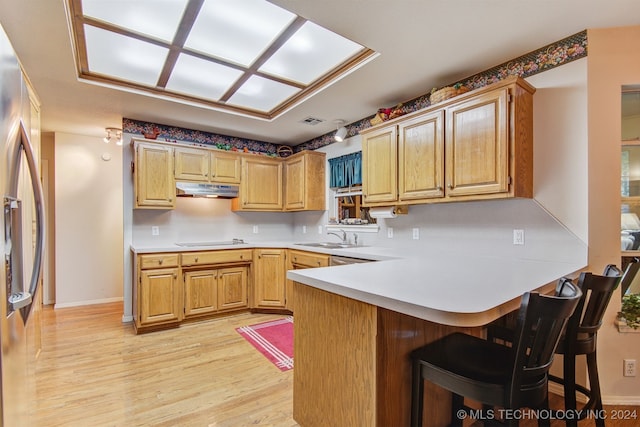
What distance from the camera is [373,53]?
7.51ft

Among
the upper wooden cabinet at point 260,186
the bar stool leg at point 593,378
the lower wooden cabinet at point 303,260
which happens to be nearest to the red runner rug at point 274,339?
the lower wooden cabinet at point 303,260

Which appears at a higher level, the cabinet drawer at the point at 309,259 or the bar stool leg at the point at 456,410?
the cabinet drawer at the point at 309,259

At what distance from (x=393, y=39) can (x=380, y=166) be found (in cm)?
119

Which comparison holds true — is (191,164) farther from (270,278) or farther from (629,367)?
(629,367)

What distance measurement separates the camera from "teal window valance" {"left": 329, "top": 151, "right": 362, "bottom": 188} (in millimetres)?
3852

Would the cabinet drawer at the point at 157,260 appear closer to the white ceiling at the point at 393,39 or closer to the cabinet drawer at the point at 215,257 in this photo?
the cabinet drawer at the point at 215,257

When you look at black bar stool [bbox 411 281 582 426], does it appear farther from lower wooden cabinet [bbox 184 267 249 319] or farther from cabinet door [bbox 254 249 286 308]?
lower wooden cabinet [bbox 184 267 249 319]

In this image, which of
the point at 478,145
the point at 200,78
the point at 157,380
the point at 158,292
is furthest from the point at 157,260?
the point at 478,145

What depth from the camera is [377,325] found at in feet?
4.23

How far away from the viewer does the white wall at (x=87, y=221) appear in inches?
170

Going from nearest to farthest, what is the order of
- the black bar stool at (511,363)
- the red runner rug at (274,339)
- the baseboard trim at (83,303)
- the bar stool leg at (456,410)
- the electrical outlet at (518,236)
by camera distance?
the black bar stool at (511,363), the bar stool leg at (456,410), the electrical outlet at (518,236), the red runner rug at (274,339), the baseboard trim at (83,303)

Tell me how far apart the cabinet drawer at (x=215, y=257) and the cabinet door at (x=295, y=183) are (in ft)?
3.10

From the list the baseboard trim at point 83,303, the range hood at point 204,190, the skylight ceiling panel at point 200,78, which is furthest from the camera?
the baseboard trim at point 83,303

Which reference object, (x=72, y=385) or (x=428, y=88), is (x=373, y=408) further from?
(x=428, y=88)
